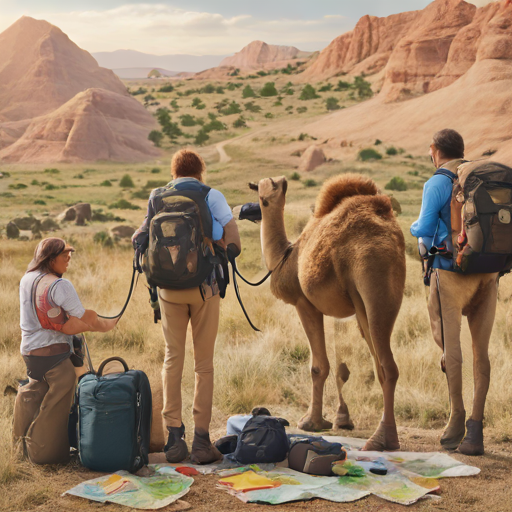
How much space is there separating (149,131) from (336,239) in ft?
166

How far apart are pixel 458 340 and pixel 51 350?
2997 millimetres

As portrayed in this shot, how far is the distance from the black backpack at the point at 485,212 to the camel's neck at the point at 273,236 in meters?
1.73

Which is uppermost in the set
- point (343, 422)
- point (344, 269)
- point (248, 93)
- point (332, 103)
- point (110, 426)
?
point (248, 93)

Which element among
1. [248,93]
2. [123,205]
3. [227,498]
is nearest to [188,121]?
[248,93]

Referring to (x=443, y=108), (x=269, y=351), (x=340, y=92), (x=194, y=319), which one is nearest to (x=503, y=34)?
(x=443, y=108)

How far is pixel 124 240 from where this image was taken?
819 inches

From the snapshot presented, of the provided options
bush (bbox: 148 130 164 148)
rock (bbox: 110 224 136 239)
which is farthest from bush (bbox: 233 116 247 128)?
rock (bbox: 110 224 136 239)

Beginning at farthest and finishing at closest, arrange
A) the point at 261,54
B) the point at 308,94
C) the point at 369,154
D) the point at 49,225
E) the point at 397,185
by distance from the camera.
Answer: the point at 261,54 < the point at 308,94 < the point at 369,154 < the point at 397,185 < the point at 49,225

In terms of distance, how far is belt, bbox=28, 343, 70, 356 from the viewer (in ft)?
15.1

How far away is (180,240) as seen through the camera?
450 cm

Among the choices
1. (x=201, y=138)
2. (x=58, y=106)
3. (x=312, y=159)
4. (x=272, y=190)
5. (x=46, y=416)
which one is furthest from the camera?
(x=58, y=106)

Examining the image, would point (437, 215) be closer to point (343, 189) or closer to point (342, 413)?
point (343, 189)

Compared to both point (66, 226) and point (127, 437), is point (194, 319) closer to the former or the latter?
point (127, 437)

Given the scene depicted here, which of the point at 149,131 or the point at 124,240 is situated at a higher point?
the point at 149,131
